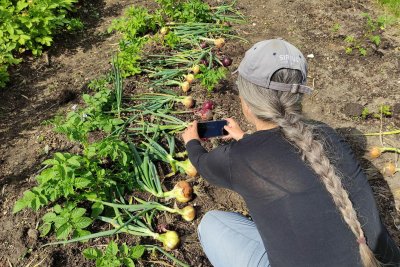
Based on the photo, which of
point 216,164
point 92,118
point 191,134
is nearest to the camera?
point 216,164

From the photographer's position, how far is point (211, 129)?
2441 mm

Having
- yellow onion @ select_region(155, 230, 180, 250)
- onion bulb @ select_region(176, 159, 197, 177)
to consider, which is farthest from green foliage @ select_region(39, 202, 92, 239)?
onion bulb @ select_region(176, 159, 197, 177)

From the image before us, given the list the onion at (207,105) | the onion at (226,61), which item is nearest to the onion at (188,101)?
the onion at (207,105)

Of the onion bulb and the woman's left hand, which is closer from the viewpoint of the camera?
the woman's left hand

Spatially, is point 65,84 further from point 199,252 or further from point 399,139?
point 399,139

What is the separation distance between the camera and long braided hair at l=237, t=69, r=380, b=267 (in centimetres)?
146

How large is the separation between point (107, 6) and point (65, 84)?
158cm

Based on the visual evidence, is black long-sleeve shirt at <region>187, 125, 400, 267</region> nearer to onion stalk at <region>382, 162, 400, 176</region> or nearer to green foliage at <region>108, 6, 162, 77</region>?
onion stalk at <region>382, 162, 400, 176</region>

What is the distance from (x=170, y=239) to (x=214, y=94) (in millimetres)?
1639

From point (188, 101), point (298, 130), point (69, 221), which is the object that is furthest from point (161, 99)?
point (298, 130)

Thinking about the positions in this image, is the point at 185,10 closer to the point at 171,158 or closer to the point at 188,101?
the point at 188,101

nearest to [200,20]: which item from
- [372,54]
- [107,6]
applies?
[107,6]

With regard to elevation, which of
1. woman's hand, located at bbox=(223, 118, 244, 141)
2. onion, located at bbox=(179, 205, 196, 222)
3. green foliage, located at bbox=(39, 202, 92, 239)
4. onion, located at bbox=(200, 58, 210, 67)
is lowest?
onion, located at bbox=(179, 205, 196, 222)

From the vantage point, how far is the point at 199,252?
98.5 inches
